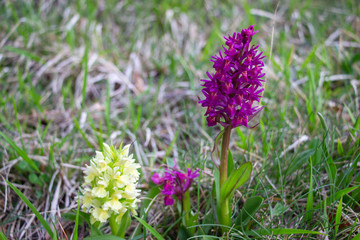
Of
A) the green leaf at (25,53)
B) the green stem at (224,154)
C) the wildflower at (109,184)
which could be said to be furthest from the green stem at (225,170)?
the green leaf at (25,53)

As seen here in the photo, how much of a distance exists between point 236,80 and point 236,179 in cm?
52

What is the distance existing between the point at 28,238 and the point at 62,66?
83.2 inches

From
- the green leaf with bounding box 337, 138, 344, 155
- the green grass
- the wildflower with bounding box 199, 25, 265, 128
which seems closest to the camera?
the wildflower with bounding box 199, 25, 265, 128

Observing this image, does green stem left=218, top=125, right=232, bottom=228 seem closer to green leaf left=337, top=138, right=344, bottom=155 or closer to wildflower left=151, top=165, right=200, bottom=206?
wildflower left=151, top=165, right=200, bottom=206

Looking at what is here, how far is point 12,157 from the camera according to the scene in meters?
2.40

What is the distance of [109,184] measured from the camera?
1.63 m

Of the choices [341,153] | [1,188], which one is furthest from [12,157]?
[341,153]

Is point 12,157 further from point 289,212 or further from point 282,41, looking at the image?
point 282,41

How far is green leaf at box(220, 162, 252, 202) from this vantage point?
163cm

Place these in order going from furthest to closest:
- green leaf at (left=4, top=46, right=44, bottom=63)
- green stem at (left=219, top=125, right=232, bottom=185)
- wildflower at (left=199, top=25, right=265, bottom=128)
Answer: green leaf at (left=4, top=46, right=44, bottom=63) < green stem at (left=219, top=125, right=232, bottom=185) < wildflower at (left=199, top=25, right=265, bottom=128)

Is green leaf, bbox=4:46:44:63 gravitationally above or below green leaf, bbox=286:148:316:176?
above

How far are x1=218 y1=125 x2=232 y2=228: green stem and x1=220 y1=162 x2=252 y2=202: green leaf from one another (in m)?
0.04

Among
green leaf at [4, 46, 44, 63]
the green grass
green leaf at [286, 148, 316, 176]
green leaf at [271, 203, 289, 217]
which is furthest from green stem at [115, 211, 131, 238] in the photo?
green leaf at [4, 46, 44, 63]

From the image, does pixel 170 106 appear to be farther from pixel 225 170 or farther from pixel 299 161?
pixel 225 170
